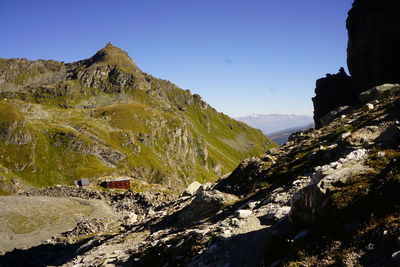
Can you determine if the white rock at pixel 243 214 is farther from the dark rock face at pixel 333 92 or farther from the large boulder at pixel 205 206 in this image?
the dark rock face at pixel 333 92

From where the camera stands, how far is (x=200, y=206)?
29.4 meters

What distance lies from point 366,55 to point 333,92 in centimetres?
1496

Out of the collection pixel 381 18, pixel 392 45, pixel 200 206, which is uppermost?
pixel 381 18

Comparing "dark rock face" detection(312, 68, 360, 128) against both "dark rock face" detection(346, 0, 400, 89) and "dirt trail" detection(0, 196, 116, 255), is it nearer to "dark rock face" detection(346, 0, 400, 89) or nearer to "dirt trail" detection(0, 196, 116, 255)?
"dark rock face" detection(346, 0, 400, 89)

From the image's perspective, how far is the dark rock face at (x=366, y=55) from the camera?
77.4 metres

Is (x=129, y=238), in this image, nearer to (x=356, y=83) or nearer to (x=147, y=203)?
(x=147, y=203)

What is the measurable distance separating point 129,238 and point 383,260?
27816mm

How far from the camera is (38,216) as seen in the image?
8188 cm

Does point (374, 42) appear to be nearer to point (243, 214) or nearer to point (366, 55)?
point (366, 55)

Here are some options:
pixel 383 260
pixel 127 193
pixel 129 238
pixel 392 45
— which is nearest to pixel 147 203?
pixel 127 193

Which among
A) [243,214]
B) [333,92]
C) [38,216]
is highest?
[333,92]

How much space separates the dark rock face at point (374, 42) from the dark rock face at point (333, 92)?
492 centimetres

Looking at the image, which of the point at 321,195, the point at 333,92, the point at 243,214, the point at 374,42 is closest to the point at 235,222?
the point at 243,214

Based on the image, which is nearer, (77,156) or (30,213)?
(30,213)
